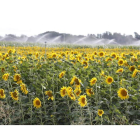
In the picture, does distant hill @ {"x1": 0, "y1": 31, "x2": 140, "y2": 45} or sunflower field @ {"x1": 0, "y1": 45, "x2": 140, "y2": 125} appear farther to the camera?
distant hill @ {"x1": 0, "y1": 31, "x2": 140, "y2": 45}

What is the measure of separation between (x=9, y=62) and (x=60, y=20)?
1003 mm

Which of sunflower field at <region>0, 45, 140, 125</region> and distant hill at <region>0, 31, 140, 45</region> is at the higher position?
distant hill at <region>0, 31, 140, 45</region>

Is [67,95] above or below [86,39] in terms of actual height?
below

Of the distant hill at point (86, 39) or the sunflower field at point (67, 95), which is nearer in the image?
the sunflower field at point (67, 95)

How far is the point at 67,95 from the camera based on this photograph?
2.14m

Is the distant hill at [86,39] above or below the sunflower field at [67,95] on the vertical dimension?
above

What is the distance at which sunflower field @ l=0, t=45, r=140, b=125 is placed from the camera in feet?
6.67

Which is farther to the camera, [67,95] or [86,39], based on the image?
[86,39]

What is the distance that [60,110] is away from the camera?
2285 millimetres

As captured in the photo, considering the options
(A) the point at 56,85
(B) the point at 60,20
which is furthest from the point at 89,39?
(A) the point at 56,85

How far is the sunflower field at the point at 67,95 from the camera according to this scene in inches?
80.0
